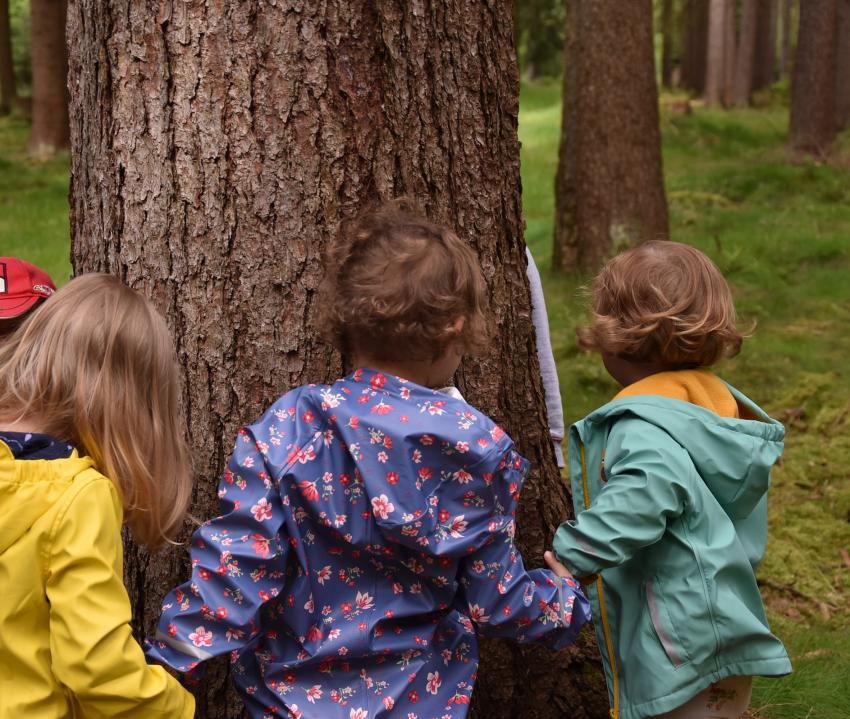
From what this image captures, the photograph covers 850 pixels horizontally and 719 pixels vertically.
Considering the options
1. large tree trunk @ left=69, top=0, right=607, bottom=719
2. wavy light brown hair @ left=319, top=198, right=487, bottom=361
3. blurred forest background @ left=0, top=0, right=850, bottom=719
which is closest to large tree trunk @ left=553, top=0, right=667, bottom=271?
blurred forest background @ left=0, top=0, right=850, bottom=719

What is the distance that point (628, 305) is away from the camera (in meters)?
2.75

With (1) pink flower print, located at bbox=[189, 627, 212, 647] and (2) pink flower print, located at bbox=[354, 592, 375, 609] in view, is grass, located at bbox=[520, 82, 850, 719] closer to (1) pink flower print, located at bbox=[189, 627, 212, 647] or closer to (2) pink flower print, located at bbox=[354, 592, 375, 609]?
(2) pink flower print, located at bbox=[354, 592, 375, 609]

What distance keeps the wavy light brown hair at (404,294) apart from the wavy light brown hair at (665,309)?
1.84 ft

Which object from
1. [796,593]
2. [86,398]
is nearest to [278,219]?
[86,398]

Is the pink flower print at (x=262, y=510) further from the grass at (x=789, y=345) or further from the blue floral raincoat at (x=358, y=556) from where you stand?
the grass at (x=789, y=345)

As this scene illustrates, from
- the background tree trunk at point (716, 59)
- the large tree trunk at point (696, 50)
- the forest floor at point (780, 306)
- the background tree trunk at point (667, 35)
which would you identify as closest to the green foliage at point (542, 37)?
the background tree trunk at point (667, 35)

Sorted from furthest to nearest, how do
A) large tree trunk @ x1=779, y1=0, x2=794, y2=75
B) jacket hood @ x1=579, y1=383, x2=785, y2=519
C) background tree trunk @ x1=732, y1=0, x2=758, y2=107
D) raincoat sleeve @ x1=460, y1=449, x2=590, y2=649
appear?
large tree trunk @ x1=779, y1=0, x2=794, y2=75 < background tree trunk @ x1=732, y1=0, x2=758, y2=107 < jacket hood @ x1=579, y1=383, x2=785, y2=519 < raincoat sleeve @ x1=460, y1=449, x2=590, y2=649

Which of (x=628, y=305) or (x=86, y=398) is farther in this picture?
(x=628, y=305)

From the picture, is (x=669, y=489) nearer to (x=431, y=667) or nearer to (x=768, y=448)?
(x=768, y=448)

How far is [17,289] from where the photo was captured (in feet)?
8.36

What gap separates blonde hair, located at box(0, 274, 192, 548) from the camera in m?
2.13

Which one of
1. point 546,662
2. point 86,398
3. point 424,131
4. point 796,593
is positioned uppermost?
point 424,131

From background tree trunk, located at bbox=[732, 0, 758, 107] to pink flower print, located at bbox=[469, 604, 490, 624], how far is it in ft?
76.9

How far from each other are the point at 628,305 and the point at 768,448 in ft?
1.77
